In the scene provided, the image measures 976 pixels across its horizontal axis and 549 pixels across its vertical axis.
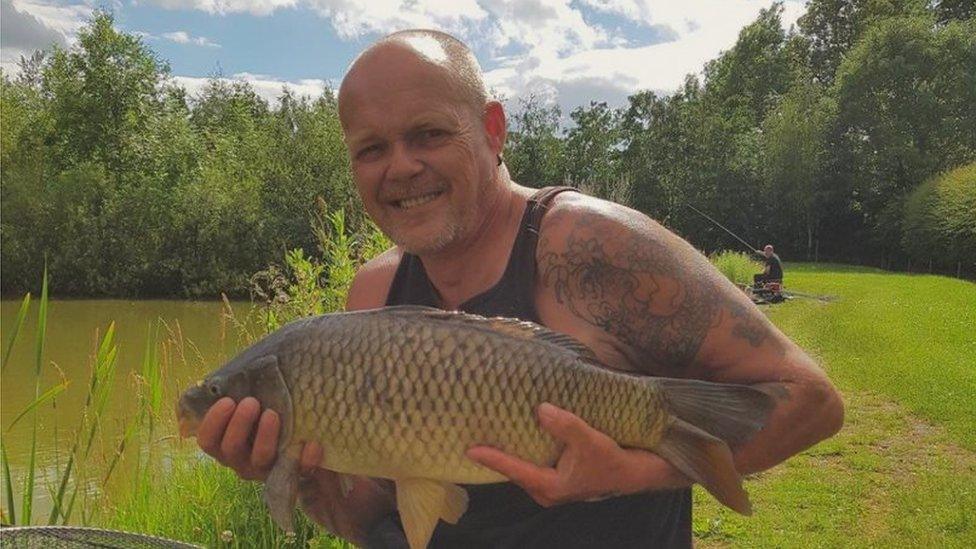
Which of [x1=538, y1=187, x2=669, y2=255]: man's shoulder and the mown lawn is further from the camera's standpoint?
the mown lawn

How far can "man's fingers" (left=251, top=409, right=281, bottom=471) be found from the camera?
4.47 feet

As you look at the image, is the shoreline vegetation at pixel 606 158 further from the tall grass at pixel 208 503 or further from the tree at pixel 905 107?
the tall grass at pixel 208 503

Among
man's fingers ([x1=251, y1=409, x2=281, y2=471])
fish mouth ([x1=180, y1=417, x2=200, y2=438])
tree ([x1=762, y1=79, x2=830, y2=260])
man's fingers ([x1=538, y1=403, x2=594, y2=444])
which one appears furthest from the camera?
tree ([x1=762, y1=79, x2=830, y2=260])

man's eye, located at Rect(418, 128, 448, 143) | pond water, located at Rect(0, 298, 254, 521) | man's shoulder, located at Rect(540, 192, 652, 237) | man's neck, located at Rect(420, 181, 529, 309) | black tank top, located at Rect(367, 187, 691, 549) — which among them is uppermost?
man's eye, located at Rect(418, 128, 448, 143)

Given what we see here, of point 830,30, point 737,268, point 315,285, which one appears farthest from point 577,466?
point 830,30

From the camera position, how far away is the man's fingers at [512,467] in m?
1.25

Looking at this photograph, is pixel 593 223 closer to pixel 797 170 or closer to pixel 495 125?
pixel 495 125

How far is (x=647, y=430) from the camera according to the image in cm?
130

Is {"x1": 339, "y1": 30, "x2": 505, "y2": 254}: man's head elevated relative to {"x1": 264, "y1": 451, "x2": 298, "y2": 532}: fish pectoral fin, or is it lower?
elevated

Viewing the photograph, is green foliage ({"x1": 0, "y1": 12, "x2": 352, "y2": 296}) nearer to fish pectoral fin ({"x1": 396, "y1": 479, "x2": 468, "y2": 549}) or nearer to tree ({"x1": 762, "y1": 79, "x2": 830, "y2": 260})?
tree ({"x1": 762, "y1": 79, "x2": 830, "y2": 260})

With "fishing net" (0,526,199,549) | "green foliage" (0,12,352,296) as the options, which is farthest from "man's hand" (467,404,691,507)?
"green foliage" (0,12,352,296)

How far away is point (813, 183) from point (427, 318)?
3361 cm

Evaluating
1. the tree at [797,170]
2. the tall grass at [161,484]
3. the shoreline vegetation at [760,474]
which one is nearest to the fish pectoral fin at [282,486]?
the shoreline vegetation at [760,474]

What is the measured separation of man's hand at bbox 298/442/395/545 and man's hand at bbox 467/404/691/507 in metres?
0.53
